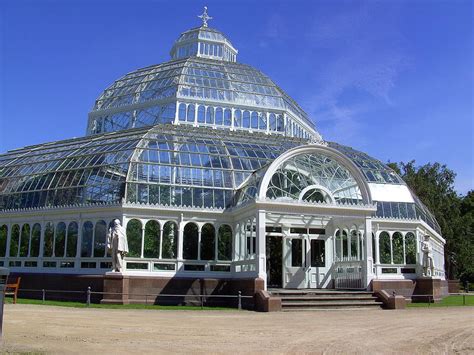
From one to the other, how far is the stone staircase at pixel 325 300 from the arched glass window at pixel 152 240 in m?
6.14

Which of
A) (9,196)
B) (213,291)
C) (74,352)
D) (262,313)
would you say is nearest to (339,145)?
(213,291)

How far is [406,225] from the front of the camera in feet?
94.1

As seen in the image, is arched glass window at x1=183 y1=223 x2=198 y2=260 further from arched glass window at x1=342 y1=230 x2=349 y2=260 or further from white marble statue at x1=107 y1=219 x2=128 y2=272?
arched glass window at x1=342 y1=230 x2=349 y2=260

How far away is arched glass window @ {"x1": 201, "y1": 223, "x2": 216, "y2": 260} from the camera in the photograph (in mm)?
26141

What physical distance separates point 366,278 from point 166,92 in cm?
1820

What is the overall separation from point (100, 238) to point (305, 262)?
10475 millimetres

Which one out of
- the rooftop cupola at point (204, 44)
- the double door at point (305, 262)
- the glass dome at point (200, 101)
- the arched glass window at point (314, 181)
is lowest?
the double door at point (305, 262)

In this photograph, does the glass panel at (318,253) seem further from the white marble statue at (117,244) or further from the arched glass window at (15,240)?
the arched glass window at (15,240)

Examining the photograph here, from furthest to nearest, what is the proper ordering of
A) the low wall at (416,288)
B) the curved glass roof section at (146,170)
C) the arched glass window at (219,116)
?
the arched glass window at (219,116) < the low wall at (416,288) < the curved glass roof section at (146,170)

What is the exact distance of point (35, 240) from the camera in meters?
27.8

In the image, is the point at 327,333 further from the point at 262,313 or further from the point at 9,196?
the point at 9,196

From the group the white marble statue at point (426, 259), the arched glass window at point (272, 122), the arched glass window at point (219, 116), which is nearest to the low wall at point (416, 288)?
the white marble statue at point (426, 259)

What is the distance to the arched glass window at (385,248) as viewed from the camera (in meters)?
28.0

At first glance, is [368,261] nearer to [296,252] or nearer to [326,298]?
[326,298]
